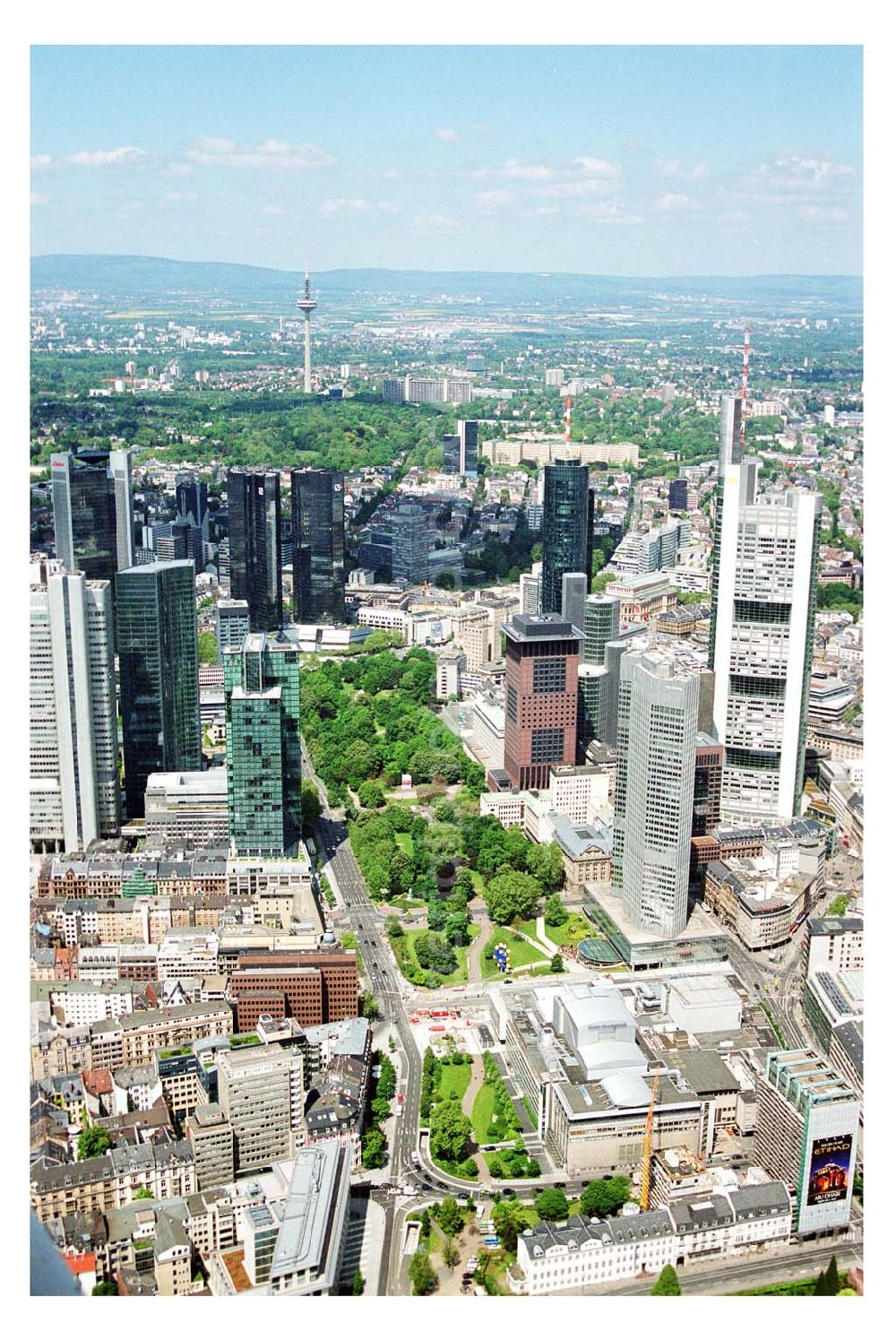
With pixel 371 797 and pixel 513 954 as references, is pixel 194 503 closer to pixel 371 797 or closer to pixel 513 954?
pixel 371 797

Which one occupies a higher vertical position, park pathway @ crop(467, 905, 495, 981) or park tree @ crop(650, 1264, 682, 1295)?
park pathway @ crop(467, 905, 495, 981)

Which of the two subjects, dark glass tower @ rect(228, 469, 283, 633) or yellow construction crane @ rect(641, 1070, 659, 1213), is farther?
dark glass tower @ rect(228, 469, 283, 633)

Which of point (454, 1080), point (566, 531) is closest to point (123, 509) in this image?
point (566, 531)

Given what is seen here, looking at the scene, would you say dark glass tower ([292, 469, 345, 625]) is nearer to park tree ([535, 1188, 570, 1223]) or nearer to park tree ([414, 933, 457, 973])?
park tree ([414, 933, 457, 973])

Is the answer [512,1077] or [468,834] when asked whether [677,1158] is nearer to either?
[512,1077]

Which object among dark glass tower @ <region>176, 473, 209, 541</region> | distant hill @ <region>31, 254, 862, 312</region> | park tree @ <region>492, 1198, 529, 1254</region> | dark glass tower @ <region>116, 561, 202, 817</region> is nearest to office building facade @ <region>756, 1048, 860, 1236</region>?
park tree @ <region>492, 1198, 529, 1254</region>

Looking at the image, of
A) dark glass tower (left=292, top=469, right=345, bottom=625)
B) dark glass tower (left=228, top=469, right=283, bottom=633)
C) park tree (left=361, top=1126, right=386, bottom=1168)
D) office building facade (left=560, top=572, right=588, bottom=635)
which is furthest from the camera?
dark glass tower (left=292, top=469, right=345, bottom=625)

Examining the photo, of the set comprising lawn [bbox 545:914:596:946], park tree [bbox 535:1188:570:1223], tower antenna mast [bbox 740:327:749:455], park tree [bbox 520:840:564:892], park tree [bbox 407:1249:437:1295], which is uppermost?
tower antenna mast [bbox 740:327:749:455]
